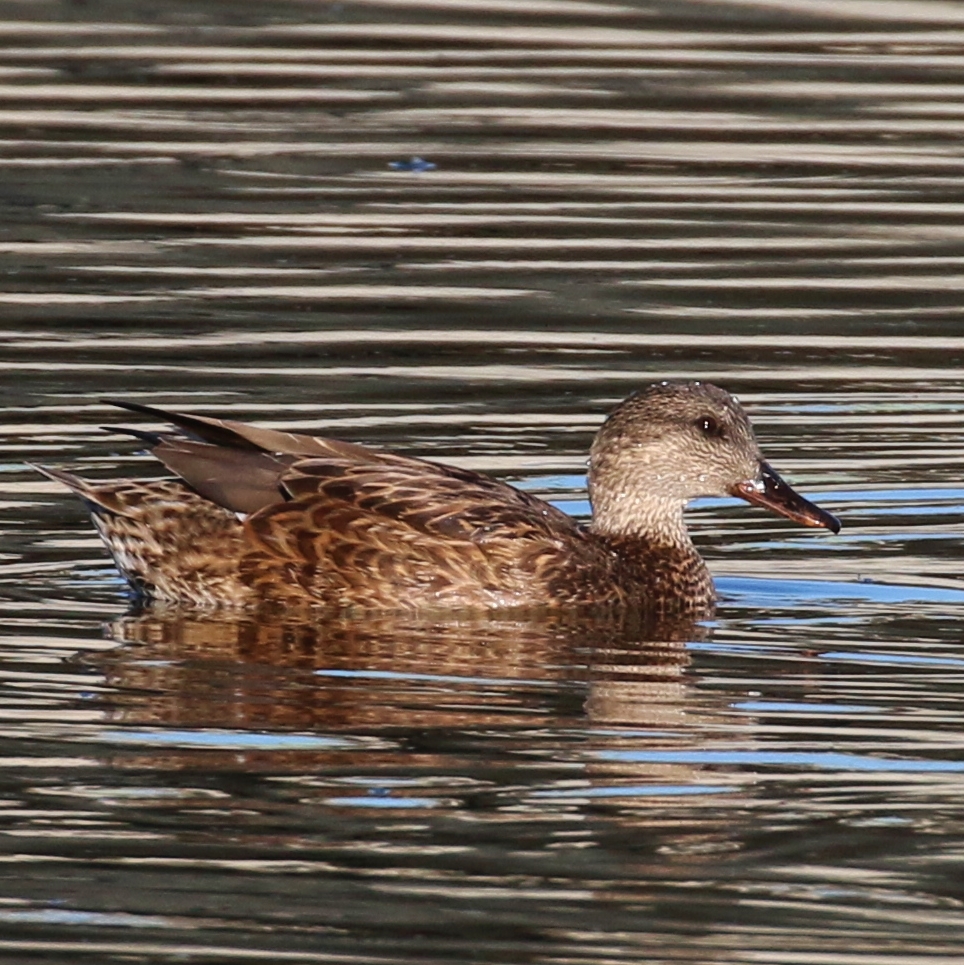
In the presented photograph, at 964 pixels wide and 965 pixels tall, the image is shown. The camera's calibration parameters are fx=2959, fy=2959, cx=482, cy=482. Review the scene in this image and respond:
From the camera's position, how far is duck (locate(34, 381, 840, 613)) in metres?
9.48

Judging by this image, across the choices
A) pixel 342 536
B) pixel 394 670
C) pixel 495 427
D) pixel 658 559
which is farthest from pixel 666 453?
pixel 394 670

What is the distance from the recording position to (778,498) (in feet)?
32.4

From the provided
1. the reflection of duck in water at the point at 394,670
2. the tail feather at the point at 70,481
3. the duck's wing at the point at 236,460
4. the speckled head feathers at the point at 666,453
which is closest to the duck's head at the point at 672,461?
the speckled head feathers at the point at 666,453

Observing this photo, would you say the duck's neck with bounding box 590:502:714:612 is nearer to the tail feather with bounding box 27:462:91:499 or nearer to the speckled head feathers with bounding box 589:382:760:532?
the speckled head feathers with bounding box 589:382:760:532

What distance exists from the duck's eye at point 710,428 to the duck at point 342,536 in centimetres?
39

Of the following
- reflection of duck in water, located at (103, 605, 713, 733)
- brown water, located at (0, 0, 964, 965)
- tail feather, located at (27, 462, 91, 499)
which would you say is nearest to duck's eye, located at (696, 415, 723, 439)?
brown water, located at (0, 0, 964, 965)

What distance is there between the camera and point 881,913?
605 centimetres

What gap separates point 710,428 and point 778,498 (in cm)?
33

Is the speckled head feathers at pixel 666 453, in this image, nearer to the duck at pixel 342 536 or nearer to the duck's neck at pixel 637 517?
the duck's neck at pixel 637 517

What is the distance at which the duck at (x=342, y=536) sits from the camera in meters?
9.48

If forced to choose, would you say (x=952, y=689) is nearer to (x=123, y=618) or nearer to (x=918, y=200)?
(x=123, y=618)

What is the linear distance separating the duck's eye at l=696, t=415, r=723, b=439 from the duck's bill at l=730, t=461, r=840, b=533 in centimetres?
18

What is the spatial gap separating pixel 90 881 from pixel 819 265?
8.72 meters

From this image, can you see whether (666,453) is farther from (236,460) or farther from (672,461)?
(236,460)
